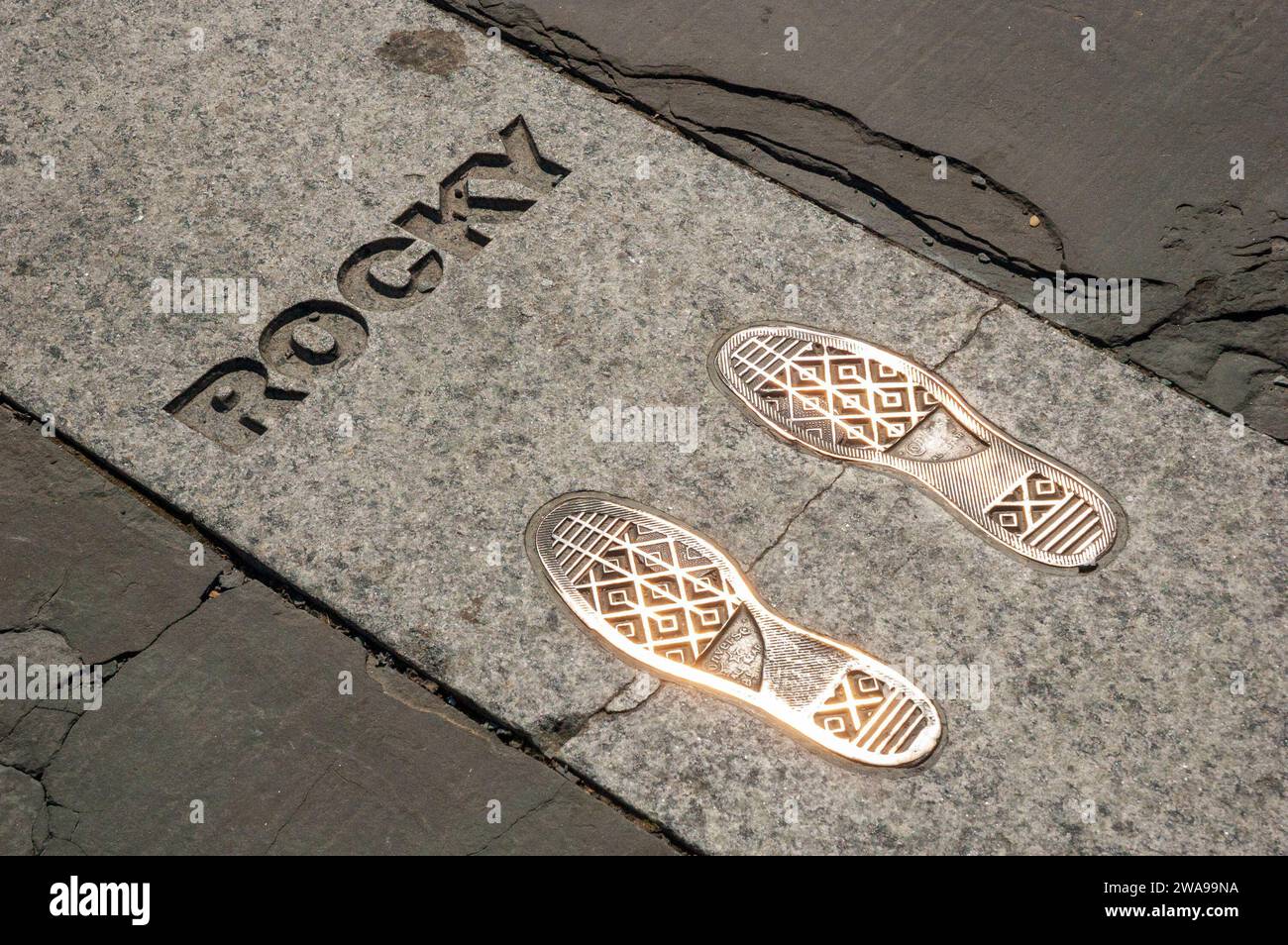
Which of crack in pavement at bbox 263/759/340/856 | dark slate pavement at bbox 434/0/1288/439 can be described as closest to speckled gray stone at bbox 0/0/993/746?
dark slate pavement at bbox 434/0/1288/439

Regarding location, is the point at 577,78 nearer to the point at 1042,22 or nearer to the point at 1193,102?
the point at 1042,22

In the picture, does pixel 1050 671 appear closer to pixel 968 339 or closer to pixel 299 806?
pixel 968 339

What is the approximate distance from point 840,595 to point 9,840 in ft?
8.07

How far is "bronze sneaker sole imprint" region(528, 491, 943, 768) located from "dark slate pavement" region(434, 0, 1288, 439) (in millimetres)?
1615

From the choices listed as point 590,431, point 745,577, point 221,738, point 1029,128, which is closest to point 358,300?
point 590,431

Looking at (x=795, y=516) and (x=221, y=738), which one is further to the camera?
(x=795, y=516)

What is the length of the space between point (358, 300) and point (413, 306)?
209mm

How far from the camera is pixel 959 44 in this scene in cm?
509

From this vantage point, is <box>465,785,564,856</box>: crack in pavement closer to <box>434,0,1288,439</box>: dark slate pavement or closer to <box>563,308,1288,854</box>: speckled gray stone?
<box>563,308,1288,854</box>: speckled gray stone

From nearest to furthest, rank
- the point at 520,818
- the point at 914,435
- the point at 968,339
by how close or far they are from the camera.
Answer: the point at 520,818 → the point at 914,435 → the point at 968,339

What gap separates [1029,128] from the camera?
478cm

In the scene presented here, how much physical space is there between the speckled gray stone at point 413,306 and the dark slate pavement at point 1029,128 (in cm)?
27

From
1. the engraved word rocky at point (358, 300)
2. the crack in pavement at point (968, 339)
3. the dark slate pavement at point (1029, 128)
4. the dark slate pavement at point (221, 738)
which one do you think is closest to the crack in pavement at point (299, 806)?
the dark slate pavement at point (221, 738)
